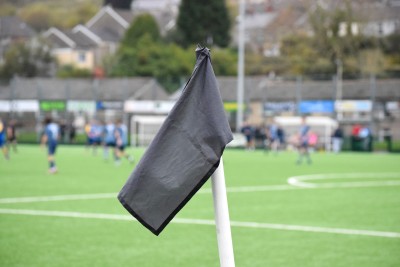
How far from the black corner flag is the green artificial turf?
5.94m

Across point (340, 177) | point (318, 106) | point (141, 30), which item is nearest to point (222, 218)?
point (340, 177)

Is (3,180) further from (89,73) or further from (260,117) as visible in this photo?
(89,73)

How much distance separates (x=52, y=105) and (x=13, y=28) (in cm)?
8071

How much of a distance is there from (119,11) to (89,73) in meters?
47.3

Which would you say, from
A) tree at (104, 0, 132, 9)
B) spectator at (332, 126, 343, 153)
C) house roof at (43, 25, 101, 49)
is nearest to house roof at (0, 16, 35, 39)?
house roof at (43, 25, 101, 49)

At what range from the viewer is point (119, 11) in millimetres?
143875

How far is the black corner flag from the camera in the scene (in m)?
5.38

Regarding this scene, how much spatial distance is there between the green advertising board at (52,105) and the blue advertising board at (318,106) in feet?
58.7

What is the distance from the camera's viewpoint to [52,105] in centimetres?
6372

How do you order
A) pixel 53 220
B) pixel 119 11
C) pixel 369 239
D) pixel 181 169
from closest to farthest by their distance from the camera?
pixel 181 169, pixel 369 239, pixel 53 220, pixel 119 11

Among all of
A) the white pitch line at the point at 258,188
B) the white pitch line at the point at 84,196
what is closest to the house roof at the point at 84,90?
the white pitch line at the point at 258,188

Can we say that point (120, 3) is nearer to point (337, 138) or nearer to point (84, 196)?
point (337, 138)

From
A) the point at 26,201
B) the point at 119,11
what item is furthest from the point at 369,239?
the point at 119,11

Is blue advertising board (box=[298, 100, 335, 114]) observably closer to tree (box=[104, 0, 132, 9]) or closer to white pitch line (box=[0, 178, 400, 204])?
white pitch line (box=[0, 178, 400, 204])
